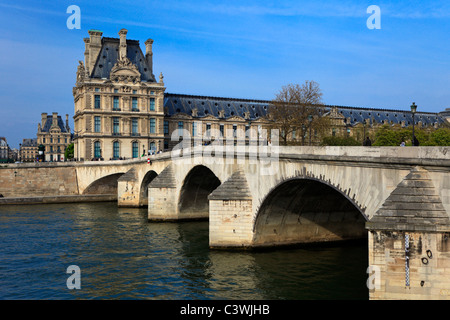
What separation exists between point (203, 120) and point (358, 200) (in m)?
79.0

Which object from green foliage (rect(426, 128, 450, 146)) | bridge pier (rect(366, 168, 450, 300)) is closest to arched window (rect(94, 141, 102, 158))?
green foliage (rect(426, 128, 450, 146))

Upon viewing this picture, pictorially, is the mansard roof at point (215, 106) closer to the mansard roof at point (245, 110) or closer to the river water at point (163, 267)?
the mansard roof at point (245, 110)

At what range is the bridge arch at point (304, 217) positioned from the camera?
88.2 feet

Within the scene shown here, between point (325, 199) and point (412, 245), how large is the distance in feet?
43.5

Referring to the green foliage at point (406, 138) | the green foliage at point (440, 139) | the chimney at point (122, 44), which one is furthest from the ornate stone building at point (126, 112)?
the green foliage at point (440, 139)

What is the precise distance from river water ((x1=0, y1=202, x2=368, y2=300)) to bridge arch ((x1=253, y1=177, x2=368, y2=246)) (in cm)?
78

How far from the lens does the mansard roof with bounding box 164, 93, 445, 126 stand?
9794 centimetres

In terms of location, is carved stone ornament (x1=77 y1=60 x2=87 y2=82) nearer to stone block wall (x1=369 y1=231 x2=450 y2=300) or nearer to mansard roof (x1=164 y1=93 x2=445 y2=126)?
mansard roof (x1=164 y1=93 x2=445 y2=126)

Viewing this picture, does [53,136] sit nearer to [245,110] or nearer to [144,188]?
[245,110]

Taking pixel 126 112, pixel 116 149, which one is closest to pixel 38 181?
pixel 116 149

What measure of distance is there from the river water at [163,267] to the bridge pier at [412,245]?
555 centimetres

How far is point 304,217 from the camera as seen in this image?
28766 millimetres
